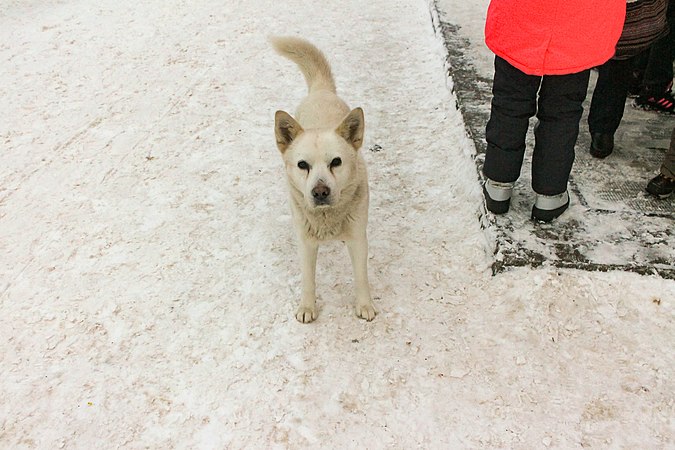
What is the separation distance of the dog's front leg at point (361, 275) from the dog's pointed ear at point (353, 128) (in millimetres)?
496

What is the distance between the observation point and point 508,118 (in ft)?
9.30

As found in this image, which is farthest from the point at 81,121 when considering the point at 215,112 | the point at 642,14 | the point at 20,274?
the point at 642,14

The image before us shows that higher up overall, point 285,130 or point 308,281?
point 285,130

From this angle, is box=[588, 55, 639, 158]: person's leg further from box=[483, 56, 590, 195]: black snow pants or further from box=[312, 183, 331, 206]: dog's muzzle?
box=[312, 183, 331, 206]: dog's muzzle

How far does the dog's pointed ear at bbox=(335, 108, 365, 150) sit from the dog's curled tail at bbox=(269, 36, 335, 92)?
1.01 m

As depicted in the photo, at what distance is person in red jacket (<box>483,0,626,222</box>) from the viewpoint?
2.45 metres

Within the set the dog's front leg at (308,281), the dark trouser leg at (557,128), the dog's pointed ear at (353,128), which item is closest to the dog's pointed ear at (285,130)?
the dog's pointed ear at (353,128)

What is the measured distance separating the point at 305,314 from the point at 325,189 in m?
0.74

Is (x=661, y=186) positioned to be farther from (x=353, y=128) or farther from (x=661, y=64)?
(x=353, y=128)

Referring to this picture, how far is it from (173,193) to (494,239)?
2251 millimetres

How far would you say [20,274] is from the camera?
120 inches

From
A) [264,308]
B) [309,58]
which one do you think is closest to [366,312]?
[264,308]

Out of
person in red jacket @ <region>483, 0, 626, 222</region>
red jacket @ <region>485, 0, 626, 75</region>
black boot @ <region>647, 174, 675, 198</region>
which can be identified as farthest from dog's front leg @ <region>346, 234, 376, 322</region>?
black boot @ <region>647, 174, 675, 198</region>

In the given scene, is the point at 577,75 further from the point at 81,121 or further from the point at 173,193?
the point at 81,121
